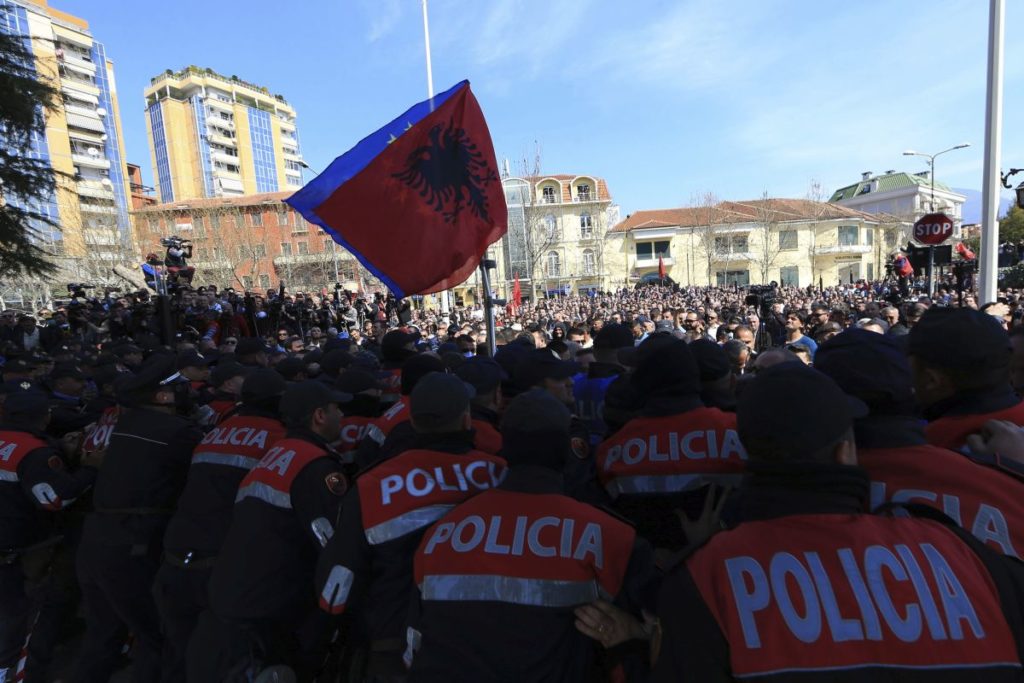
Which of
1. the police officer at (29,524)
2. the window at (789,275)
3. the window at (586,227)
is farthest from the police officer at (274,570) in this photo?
the window at (789,275)

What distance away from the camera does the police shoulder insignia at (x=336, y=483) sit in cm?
264

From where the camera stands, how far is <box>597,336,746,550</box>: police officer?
7.98 feet

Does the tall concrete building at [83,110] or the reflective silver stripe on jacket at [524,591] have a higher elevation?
the tall concrete building at [83,110]

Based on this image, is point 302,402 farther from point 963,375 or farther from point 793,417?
point 963,375

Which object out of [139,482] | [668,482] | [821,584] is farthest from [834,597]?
[139,482]

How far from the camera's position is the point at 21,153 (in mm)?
10266

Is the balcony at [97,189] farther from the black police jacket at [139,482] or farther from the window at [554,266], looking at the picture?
the black police jacket at [139,482]

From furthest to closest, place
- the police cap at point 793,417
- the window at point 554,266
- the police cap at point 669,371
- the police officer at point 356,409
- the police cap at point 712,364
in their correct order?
the window at point 554,266
the police officer at point 356,409
the police cap at point 712,364
the police cap at point 669,371
the police cap at point 793,417

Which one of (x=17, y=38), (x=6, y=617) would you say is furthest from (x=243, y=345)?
(x=17, y=38)

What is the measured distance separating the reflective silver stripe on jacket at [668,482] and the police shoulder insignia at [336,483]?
126 cm

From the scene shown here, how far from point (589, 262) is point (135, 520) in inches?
2013

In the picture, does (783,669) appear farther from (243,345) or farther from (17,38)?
(17,38)

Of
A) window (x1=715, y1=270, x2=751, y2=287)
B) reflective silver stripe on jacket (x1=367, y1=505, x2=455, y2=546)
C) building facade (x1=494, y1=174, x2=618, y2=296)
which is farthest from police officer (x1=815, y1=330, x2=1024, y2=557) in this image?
window (x1=715, y1=270, x2=751, y2=287)

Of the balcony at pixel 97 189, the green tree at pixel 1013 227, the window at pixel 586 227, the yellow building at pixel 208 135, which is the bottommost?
the green tree at pixel 1013 227
